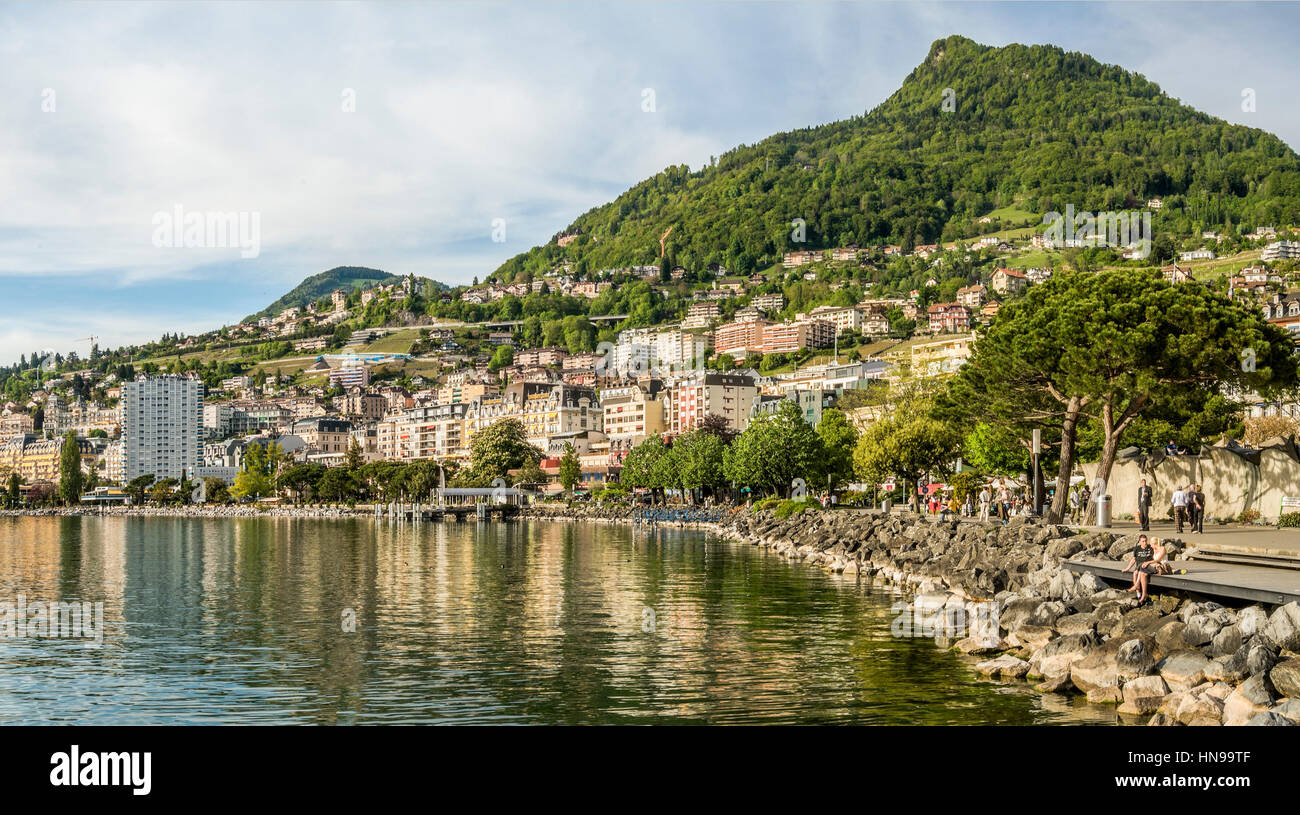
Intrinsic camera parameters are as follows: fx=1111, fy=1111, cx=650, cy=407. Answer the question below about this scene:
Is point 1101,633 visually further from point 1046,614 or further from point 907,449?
point 907,449

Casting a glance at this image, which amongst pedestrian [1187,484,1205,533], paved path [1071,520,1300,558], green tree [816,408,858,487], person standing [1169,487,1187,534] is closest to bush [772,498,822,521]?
green tree [816,408,858,487]

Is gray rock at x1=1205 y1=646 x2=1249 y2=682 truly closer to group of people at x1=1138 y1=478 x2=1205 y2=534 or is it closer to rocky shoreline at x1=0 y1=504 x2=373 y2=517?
group of people at x1=1138 y1=478 x2=1205 y2=534

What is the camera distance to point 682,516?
323ft

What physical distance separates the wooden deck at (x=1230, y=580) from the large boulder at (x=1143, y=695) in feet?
9.52

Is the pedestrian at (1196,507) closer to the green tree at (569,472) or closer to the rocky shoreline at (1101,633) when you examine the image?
the rocky shoreline at (1101,633)

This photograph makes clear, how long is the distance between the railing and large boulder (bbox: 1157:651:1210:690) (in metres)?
72.2

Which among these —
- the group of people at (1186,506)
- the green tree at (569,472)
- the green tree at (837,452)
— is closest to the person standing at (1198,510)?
the group of people at (1186,506)

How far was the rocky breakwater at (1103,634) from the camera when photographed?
650 inches

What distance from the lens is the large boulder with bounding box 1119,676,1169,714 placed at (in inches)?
692
